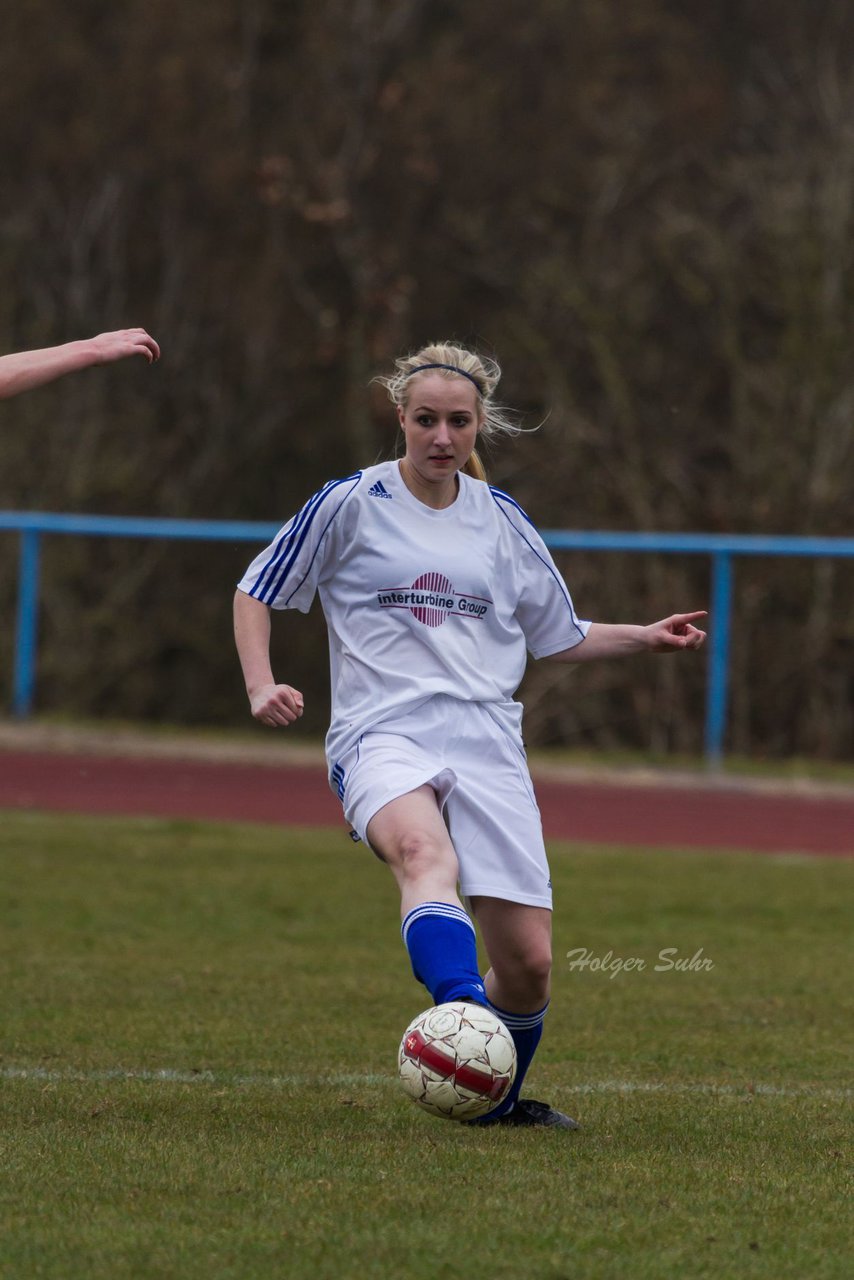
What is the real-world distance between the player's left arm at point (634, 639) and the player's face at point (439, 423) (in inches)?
23.8

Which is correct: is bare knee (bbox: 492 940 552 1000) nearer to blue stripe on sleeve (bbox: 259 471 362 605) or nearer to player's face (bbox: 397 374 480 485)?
blue stripe on sleeve (bbox: 259 471 362 605)

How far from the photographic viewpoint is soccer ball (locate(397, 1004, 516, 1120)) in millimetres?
3947

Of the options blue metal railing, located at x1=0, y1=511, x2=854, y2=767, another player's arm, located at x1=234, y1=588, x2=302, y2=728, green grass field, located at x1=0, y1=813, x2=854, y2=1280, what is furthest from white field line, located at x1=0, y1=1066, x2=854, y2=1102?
blue metal railing, located at x1=0, y1=511, x2=854, y2=767

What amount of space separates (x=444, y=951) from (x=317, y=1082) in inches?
37.2

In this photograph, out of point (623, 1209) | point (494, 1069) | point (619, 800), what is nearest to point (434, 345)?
point (494, 1069)

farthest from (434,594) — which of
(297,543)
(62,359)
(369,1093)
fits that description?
(369,1093)

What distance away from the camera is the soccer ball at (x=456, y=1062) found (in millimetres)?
3947

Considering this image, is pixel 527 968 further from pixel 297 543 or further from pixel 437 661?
pixel 297 543

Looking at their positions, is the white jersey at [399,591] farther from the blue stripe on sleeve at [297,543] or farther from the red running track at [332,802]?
the red running track at [332,802]

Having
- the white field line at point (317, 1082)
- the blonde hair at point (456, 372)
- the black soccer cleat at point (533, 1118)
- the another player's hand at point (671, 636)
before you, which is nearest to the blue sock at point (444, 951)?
the black soccer cleat at point (533, 1118)

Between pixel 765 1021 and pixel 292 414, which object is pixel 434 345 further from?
pixel 292 414

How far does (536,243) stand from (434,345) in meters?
16.7

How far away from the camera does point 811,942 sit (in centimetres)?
767

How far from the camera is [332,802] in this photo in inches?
480
